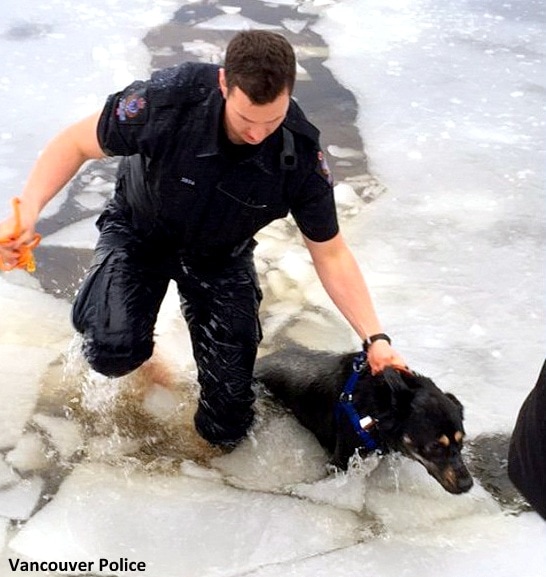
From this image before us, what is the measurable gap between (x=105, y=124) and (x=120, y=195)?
0.50m

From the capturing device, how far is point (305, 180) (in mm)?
3020

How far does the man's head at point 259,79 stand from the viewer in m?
2.57

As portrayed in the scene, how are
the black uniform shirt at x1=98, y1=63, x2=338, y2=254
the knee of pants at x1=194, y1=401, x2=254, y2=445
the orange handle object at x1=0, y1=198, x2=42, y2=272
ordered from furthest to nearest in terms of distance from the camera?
the knee of pants at x1=194, y1=401, x2=254, y2=445
the black uniform shirt at x1=98, y1=63, x2=338, y2=254
the orange handle object at x1=0, y1=198, x2=42, y2=272

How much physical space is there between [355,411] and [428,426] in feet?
1.06

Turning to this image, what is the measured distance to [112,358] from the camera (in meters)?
3.32

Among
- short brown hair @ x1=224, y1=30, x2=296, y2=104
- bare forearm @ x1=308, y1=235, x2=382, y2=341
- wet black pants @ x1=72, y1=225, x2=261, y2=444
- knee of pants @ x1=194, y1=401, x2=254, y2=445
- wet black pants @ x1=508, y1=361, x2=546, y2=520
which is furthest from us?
knee of pants @ x1=194, y1=401, x2=254, y2=445

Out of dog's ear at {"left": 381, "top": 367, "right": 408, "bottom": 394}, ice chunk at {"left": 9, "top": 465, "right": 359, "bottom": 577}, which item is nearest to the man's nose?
dog's ear at {"left": 381, "top": 367, "right": 408, "bottom": 394}

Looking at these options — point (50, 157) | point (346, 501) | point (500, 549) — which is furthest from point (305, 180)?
point (500, 549)

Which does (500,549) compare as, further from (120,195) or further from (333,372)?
(120,195)

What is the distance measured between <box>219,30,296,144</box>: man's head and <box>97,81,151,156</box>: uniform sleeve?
383mm

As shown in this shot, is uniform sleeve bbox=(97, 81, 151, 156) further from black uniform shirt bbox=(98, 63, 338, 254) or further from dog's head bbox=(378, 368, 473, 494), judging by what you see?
dog's head bbox=(378, 368, 473, 494)

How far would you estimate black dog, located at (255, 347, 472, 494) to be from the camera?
3.09 m

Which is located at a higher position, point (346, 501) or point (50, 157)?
point (50, 157)

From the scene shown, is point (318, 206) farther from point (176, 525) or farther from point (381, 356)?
point (176, 525)
